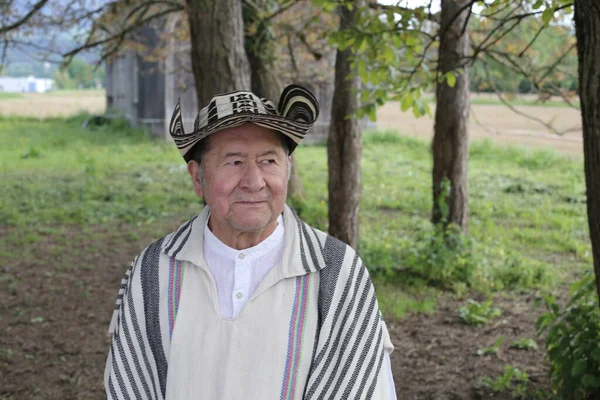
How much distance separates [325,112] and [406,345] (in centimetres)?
1466

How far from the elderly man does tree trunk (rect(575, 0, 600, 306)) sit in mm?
1294

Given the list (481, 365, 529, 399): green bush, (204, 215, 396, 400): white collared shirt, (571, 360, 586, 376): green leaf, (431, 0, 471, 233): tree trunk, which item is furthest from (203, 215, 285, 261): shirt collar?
(431, 0, 471, 233): tree trunk

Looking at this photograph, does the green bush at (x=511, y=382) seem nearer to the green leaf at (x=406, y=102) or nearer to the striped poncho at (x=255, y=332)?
the green leaf at (x=406, y=102)

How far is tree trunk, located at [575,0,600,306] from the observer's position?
278 centimetres

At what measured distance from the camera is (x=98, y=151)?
55.0 feet

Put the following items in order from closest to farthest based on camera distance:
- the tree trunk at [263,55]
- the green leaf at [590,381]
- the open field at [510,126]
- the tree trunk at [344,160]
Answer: the green leaf at [590,381]
the tree trunk at [344,160]
the tree trunk at [263,55]
the open field at [510,126]

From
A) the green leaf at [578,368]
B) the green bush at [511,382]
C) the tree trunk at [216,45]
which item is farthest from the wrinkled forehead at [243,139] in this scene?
the green bush at [511,382]

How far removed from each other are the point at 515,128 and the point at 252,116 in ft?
80.6

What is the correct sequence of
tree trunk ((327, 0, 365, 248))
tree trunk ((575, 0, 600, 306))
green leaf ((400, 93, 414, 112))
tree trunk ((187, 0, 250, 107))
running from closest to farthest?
1. tree trunk ((575, 0, 600, 306))
2. green leaf ((400, 93, 414, 112))
3. tree trunk ((187, 0, 250, 107))
4. tree trunk ((327, 0, 365, 248))

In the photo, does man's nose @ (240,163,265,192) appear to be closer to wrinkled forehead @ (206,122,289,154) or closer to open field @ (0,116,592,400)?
wrinkled forehead @ (206,122,289,154)

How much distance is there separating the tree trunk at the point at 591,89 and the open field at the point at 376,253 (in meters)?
2.11

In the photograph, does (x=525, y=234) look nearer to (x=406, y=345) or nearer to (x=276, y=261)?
(x=406, y=345)

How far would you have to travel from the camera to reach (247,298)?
2125 millimetres

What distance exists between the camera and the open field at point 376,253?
5234mm
